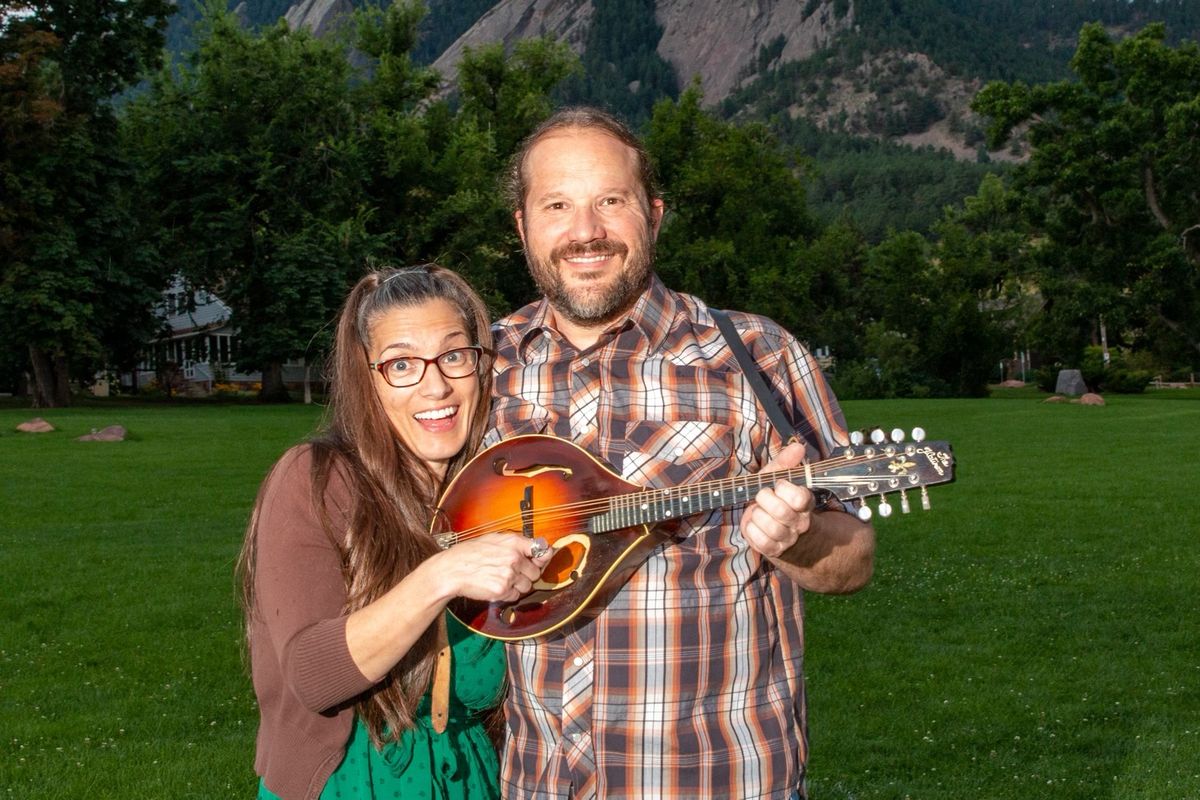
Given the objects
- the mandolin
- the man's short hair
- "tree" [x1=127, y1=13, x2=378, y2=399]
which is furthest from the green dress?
"tree" [x1=127, y1=13, x2=378, y2=399]

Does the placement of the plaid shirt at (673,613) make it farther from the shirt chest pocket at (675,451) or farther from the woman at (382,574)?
the woman at (382,574)

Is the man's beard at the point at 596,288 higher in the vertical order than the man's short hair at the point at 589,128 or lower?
lower

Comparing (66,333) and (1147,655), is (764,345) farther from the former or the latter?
(66,333)

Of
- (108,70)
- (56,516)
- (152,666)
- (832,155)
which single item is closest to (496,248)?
(108,70)

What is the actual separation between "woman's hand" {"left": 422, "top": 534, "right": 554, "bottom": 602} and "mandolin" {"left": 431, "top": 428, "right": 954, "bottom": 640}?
18 cm

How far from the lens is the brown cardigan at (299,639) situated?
2.68m

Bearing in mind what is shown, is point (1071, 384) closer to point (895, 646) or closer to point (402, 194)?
point (402, 194)

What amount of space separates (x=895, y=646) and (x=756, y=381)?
7.40m

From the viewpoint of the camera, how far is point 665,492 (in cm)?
291

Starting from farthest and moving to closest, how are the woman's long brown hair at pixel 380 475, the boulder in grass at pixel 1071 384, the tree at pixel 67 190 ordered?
the boulder in grass at pixel 1071 384
the tree at pixel 67 190
the woman's long brown hair at pixel 380 475

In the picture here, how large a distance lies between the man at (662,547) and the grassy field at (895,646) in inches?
166

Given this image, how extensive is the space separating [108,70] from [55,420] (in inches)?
670

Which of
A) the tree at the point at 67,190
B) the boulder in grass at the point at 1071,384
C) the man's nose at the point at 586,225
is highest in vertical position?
the tree at the point at 67,190

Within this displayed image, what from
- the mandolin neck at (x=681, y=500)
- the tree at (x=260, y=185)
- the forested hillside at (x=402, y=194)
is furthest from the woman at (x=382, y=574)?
the tree at (x=260, y=185)
